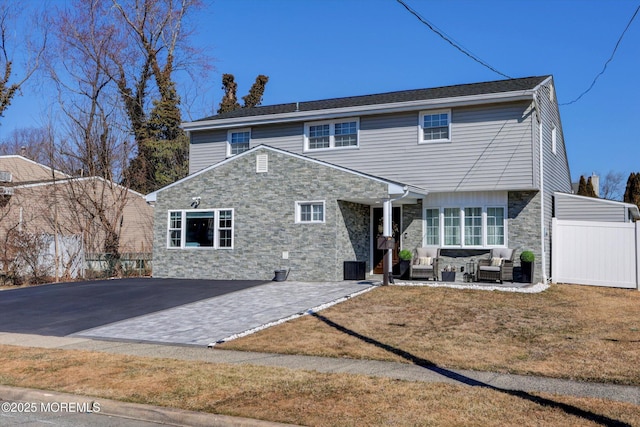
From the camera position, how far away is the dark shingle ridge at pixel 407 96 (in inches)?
752

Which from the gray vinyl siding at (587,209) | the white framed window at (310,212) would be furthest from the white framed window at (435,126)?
the gray vinyl siding at (587,209)

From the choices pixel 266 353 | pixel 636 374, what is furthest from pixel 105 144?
pixel 636 374

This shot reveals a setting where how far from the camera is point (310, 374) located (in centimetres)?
799

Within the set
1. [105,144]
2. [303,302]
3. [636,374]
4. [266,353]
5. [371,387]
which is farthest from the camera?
[105,144]

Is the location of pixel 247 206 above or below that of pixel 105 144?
below

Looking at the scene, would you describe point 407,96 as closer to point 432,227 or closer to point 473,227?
point 432,227

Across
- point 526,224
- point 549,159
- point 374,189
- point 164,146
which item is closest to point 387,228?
→ point 374,189

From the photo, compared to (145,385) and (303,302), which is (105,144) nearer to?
(303,302)

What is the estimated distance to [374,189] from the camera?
17719 mm

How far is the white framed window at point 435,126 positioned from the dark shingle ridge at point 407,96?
58cm

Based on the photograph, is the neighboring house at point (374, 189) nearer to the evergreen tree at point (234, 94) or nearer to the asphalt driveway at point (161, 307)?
the asphalt driveway at point (161, 307)

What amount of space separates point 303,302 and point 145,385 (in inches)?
288

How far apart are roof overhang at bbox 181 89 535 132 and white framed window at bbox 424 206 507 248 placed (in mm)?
3394

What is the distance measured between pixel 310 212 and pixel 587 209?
9.37m
